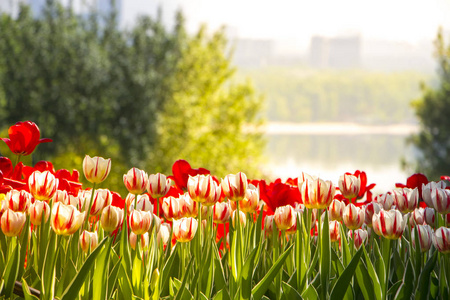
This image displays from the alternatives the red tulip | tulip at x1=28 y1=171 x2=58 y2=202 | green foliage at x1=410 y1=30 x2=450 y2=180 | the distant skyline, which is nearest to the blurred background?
green foliage at x1=410 y1=30 x2=450 y2=180

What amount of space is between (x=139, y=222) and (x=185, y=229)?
3.0 inches

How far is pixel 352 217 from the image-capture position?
0.94 metres

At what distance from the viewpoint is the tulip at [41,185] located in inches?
32.3

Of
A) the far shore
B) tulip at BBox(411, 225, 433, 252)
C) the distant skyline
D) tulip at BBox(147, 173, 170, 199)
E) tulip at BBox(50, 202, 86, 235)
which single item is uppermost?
the distant skyline

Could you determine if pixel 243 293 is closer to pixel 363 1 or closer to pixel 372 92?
pixel 372 92

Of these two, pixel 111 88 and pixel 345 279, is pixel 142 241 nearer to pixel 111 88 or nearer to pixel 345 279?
pixel 345 279

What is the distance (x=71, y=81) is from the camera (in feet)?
28.2

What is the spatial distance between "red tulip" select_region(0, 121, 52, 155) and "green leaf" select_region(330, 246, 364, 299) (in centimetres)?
66

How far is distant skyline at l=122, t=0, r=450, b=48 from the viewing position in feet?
132

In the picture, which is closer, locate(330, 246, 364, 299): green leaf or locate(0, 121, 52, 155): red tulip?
locate(330, 246, 364, 299): green leaf

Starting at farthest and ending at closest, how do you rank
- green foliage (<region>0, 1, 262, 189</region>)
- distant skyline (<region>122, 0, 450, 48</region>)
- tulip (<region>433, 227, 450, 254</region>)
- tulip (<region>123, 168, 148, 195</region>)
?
distant skyline (<region>122, 0, 450, 48</region>), green foliage (<region>0, 1, 262, 189</region>), tulip (<region>123, 168, 148, 195</region>), tulip (<region>433, 227, 450, 254</region>)

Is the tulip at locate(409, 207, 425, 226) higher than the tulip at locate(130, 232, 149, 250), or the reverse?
the tulip at locate(409, 207, 425, 226)

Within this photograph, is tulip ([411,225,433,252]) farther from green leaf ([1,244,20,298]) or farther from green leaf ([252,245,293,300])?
green leaf ([1,244,20,298])

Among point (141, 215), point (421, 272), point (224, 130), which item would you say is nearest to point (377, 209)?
point (421, 272)
